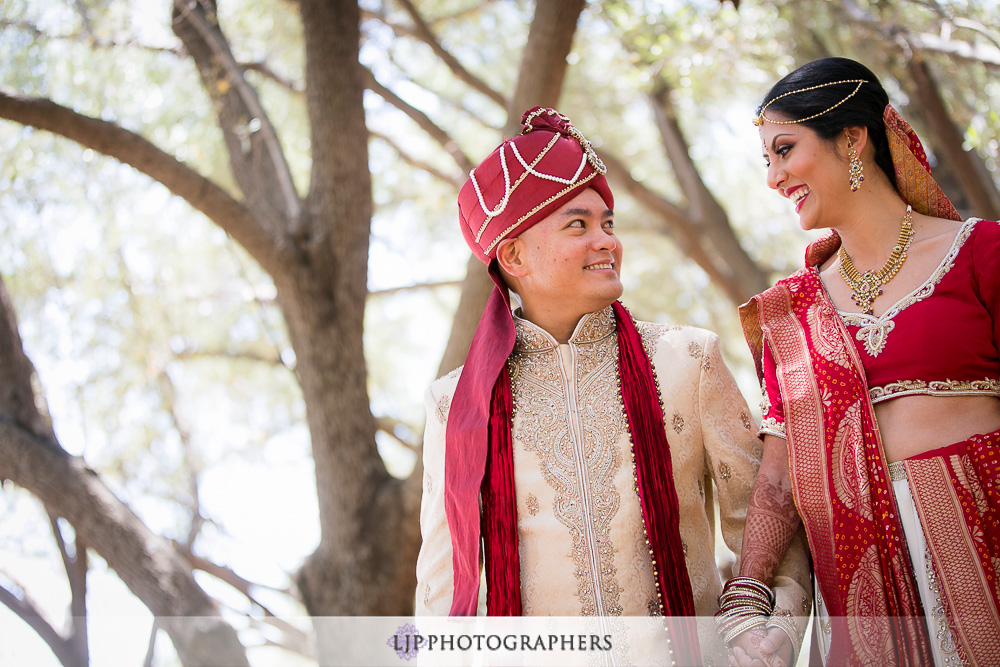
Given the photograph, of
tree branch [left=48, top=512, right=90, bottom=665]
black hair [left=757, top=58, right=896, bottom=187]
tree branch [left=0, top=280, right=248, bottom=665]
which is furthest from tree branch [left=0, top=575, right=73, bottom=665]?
black hair [left=757, top=58, right=896, bottom=187]

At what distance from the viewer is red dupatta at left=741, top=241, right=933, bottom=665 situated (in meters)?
2.07

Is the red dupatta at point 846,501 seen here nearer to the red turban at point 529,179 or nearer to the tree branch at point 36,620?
the red turban at point 529,179

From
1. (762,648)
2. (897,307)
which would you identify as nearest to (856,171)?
(897,307)

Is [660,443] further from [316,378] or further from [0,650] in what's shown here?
[0,650]

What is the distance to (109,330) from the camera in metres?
6.50

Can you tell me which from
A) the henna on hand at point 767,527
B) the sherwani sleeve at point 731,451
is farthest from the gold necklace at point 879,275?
the henna on hand at point 767,527

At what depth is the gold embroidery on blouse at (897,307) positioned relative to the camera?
2.18 metres

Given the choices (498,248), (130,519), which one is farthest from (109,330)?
(498,248)

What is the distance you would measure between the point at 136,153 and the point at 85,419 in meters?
3.06

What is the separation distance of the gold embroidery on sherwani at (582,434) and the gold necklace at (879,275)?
2.31 ft

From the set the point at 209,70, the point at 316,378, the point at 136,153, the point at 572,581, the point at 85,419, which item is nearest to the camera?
the point at 572,581

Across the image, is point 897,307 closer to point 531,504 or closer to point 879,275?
point 879,275

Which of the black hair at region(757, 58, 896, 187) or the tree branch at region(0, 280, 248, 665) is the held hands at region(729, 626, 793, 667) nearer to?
the black hair at region(757, 58, 896, 187)

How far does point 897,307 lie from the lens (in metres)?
2.22
